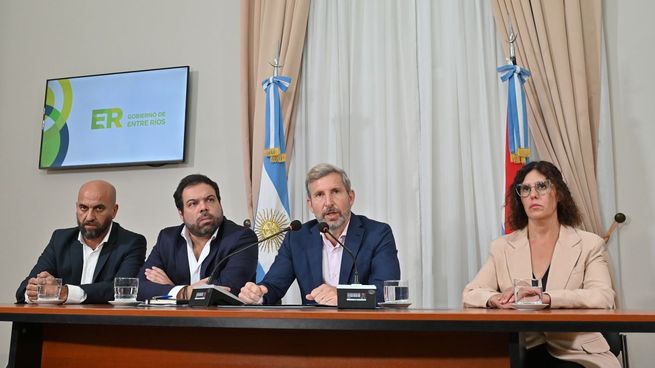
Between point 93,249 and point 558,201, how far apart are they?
7.75 ft

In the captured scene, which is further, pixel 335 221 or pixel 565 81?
pixel 565 81

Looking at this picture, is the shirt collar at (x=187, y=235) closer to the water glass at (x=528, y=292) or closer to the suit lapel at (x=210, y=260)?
the suit lapel at (x=210, y=260)

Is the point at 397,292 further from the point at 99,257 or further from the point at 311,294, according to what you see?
the point at 99,257

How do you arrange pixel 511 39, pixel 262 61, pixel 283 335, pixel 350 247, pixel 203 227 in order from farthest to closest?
pixel 262 61, pixel 511 39, pixel 203 227, pixel 350 247, pixel 283 335

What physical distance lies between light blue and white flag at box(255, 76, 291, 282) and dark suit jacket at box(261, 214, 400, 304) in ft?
3.30

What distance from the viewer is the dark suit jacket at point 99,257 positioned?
11.1 feet

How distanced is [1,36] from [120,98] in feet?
4.99

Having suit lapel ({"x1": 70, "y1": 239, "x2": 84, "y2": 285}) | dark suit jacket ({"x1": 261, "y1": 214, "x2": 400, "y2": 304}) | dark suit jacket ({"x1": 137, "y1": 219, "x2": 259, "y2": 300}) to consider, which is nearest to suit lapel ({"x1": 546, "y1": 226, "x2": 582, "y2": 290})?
dark suit jacket ({"x1": 261, "y1": 214, "x2": 400, "y2": 304})

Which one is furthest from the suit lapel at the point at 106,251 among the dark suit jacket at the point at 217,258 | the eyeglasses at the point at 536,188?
the eyeglasses at the point at 536,188

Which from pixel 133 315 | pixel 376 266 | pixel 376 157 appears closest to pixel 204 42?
pixel 376 157

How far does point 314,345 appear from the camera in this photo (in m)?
1.93

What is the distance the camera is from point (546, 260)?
2.83 m

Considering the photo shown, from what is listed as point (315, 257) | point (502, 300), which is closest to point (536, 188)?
point (502, 300)

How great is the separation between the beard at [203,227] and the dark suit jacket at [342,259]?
381 millimetres
